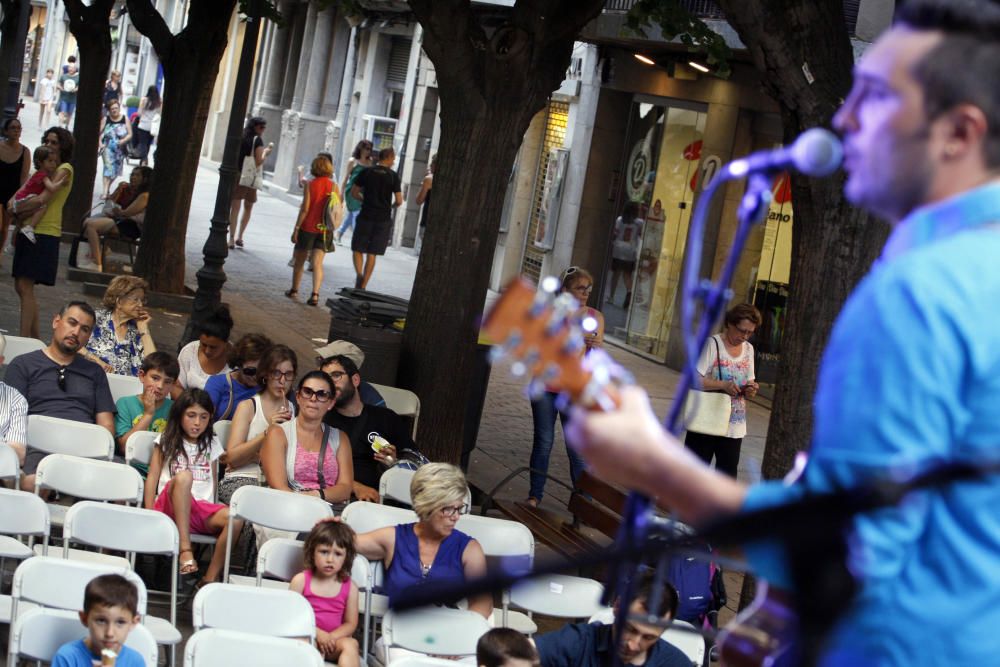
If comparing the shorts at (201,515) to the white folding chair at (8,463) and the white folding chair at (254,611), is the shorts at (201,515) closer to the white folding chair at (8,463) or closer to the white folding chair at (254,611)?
the white folding chair at (8,463)

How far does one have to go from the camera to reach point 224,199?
14633 millimetres

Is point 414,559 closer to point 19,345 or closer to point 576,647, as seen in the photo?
point 576,647

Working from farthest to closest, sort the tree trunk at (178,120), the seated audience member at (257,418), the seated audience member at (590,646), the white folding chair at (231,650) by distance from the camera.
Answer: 1. the tree trunk at (178,120)
2. the seated audience member at (257,418)
3. the seated audience member at (590,646)
4. the white folding chair at (231,650)

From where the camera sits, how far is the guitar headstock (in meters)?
1.70

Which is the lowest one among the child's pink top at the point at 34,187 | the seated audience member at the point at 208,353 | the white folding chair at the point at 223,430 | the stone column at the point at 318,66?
the white folding chair at the point at 223,430

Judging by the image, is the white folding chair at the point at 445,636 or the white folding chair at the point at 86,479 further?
the white folding chair at the point at 86,479

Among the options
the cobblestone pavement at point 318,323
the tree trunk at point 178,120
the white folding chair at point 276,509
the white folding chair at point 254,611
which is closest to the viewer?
the white folding chair at point 254,611

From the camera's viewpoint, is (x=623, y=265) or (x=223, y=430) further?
(x=623, y=265)

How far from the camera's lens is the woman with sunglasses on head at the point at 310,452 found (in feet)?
28.4

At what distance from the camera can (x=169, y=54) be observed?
16.3 metres

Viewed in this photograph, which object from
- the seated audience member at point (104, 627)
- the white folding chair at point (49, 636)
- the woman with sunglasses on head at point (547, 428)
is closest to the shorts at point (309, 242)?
the woman with sunglasses on head at point (547, 428)

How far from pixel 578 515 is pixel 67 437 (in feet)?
10.6

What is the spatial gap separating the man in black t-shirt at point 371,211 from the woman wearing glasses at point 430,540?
12.2 metres

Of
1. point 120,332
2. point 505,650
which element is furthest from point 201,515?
point 505,650
